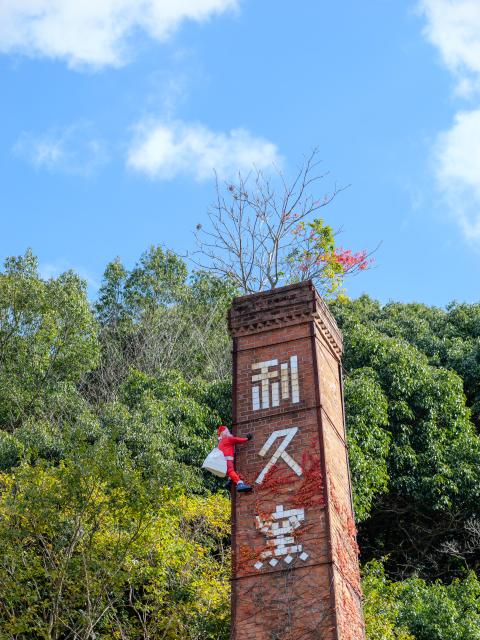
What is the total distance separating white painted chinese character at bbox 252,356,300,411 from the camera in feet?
37.4

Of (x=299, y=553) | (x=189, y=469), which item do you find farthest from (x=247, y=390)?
(x=189, y=469)

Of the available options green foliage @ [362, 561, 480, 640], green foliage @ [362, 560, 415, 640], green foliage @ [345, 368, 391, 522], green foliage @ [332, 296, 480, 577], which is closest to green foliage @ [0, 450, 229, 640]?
green foliage @ [362, 560, 415, 640]

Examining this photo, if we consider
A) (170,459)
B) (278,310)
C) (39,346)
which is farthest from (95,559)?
(39,346)

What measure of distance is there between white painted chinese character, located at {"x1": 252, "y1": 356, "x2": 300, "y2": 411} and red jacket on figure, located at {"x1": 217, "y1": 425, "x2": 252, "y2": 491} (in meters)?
0.46

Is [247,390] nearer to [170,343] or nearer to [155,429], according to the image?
[155,429]

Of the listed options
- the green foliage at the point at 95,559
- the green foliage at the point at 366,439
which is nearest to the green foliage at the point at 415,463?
the green foliage at the point at 366,439

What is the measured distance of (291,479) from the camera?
35.4 feet

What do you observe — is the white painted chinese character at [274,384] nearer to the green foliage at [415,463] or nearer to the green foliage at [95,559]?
the green foliage at [95,559]

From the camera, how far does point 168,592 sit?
48.5 feet

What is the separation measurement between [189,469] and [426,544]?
5114 mm

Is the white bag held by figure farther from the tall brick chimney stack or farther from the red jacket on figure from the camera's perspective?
the tall brick chimney stack

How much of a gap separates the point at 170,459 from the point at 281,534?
906 centimetres

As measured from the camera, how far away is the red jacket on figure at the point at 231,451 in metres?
10.9

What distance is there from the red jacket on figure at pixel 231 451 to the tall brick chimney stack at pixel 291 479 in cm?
8
